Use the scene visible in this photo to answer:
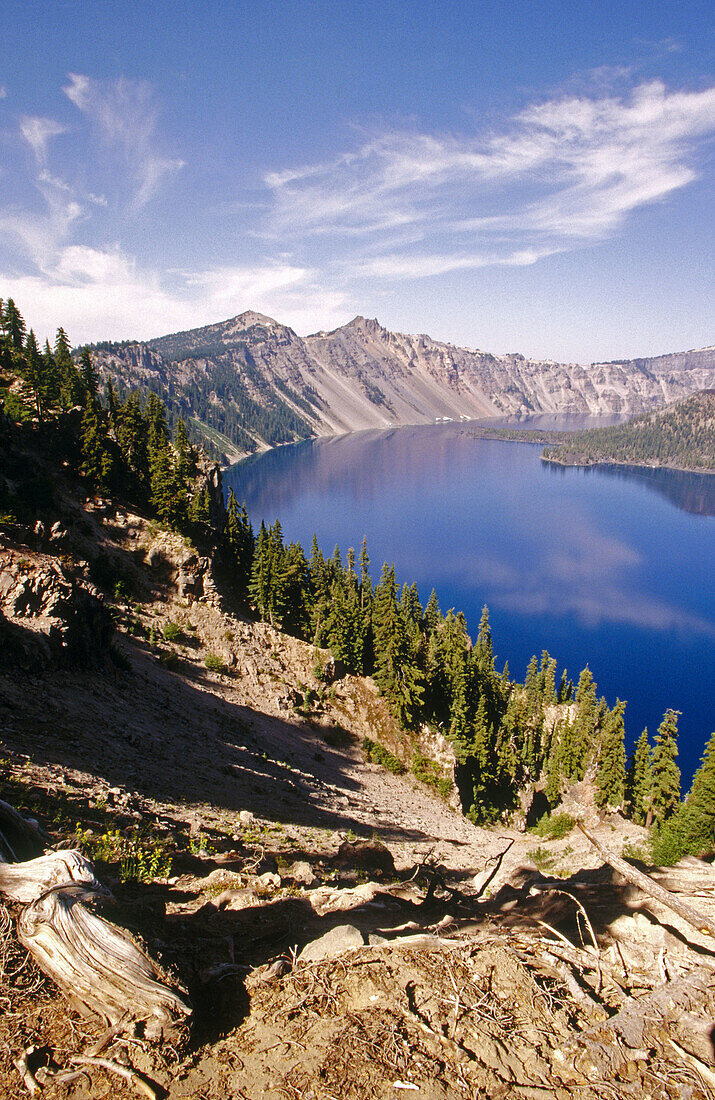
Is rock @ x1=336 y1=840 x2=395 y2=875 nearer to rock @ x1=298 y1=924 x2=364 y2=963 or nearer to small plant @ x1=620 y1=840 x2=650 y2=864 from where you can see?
rock @ x1=298 y1=924 x2=364 y2=963

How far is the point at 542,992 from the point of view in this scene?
6449 millimetres

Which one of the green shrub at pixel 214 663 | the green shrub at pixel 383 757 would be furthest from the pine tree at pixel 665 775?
the green shrub at pixel 214 663

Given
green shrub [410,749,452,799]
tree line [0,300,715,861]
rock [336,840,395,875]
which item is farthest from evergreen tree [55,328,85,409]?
rock [336,840,395,875]

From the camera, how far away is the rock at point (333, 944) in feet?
24.0

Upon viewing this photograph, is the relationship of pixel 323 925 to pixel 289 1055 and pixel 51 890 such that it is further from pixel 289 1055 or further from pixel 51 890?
pixel 51 890

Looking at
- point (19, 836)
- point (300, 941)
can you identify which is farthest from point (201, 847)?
point (19, 836)

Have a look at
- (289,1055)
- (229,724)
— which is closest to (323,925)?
(289,1055)

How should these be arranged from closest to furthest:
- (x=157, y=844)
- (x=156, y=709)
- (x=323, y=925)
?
(x=323, y=925) → (x=157, y=844) → (x=156, y=709)

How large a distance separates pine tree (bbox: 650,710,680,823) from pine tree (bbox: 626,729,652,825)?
0.60 meters

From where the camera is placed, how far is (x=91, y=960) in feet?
18.1

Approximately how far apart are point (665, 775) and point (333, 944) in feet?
160

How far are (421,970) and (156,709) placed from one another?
80.2 ft

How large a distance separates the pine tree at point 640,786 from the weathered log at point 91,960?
52.0 metres

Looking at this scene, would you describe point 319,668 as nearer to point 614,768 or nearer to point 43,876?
point 614,768
